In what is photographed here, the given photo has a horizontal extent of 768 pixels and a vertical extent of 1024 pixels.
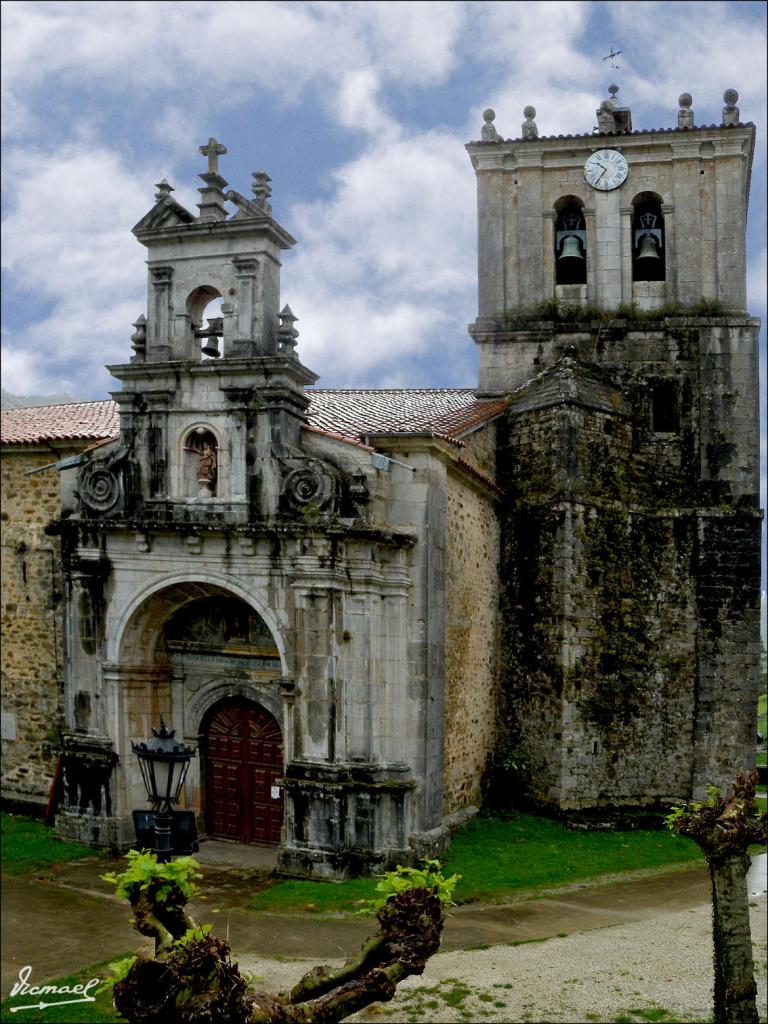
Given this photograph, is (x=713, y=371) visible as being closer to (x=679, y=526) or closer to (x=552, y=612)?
(x=679, y=526)

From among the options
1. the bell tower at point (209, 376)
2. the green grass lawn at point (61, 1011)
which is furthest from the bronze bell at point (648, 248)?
the green grass lawn at point (61, 1011)

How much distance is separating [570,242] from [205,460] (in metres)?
9.30

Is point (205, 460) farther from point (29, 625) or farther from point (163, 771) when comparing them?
point (163, 771)

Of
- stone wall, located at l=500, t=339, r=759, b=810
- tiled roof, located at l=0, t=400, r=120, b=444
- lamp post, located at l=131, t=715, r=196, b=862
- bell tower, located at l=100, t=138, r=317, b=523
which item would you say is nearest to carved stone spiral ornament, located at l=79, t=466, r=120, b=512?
bell tower, located at l=100, t=138, r=317, b=523

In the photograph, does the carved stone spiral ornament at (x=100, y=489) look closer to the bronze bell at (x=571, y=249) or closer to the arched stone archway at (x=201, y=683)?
the arched stone archway at (x=201, y=683)

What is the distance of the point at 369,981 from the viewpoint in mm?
5836

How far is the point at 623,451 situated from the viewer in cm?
1909

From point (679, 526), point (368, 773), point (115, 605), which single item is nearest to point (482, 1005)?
point (368, 773)

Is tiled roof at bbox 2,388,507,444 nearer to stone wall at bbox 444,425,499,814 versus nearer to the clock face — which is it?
stone wall at bbox 444,425,499,814

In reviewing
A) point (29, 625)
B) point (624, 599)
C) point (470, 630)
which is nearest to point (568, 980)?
point (470, 630)

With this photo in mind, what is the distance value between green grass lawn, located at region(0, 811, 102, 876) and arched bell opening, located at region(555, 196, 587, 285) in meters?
14.1

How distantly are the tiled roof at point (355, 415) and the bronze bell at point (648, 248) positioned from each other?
13.3 ft

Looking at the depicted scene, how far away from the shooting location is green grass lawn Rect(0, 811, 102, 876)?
15.4 m

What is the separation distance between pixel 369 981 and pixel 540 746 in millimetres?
12864
